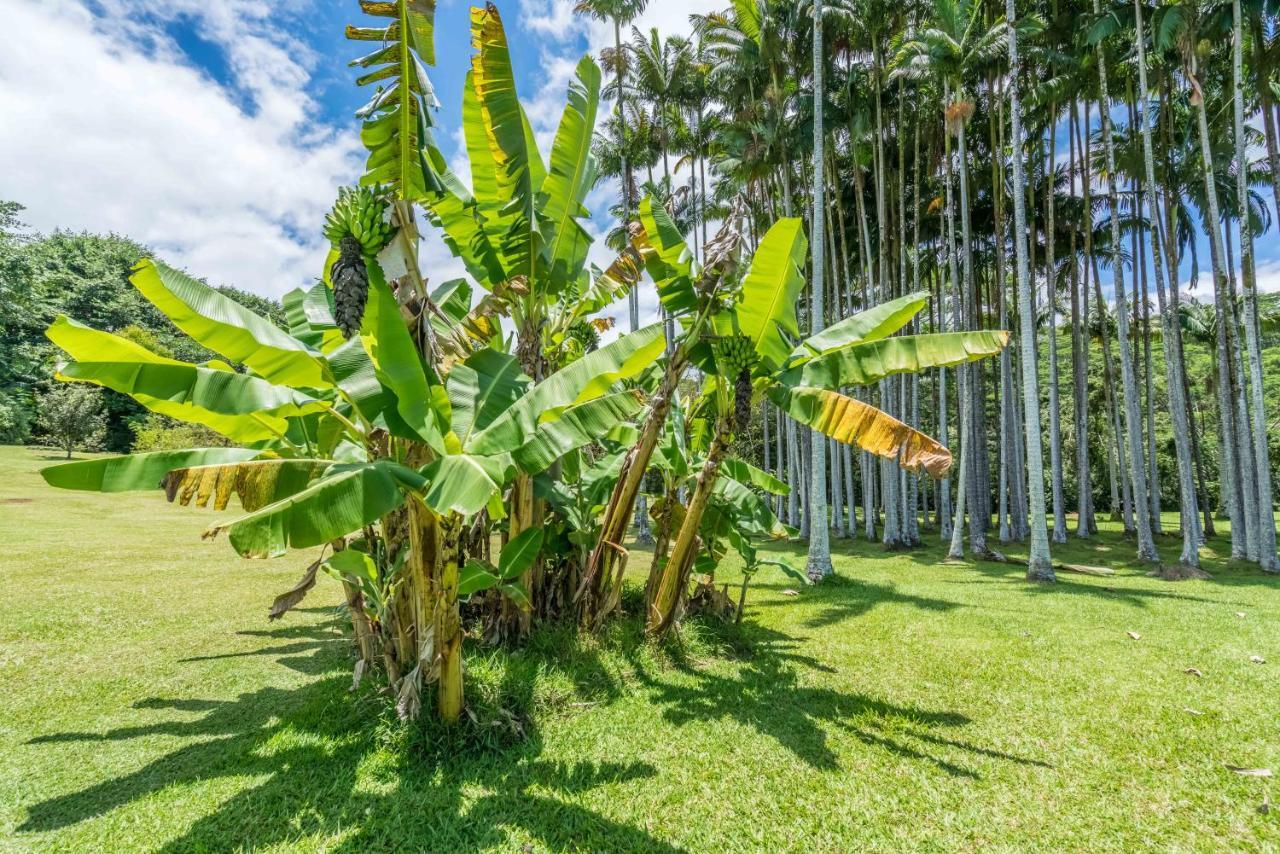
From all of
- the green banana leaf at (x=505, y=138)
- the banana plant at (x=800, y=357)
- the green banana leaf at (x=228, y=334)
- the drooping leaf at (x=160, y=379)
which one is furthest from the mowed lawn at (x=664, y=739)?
the green banana leaf at (x=505, y=138)

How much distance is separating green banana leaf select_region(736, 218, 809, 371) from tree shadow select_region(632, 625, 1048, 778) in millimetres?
2920

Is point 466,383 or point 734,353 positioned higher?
point 734,353

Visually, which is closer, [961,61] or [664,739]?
[664,739]

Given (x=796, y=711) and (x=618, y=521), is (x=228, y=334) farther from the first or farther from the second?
(x=796, y=711)

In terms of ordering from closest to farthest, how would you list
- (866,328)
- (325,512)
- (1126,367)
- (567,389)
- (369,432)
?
(325,512), (369,432), (567,389), (866,328), (1126,367)

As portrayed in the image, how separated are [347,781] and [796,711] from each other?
331 centimetres

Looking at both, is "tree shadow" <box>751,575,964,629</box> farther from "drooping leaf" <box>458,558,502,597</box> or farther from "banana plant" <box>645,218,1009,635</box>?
"drooping leaf" <box>458,558,502,597</box>

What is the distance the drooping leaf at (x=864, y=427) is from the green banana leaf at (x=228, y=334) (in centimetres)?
359

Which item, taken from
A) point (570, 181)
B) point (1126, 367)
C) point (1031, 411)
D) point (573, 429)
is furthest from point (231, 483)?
point (1126, 367)

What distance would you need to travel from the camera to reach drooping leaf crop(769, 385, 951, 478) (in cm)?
427

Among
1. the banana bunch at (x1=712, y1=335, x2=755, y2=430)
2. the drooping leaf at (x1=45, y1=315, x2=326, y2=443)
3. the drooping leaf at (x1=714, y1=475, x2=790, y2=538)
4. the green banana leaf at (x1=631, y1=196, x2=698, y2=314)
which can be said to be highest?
the green banana leaf at (x1=631, y1=196, x2=698, y2=314)

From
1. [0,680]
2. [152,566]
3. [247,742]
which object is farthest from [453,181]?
[152,566]

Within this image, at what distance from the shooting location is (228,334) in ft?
10.3

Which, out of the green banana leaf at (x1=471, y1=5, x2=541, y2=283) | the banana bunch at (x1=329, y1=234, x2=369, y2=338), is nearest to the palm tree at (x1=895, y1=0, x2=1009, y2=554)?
the green banana leaf at (x1=471, y1=5, x2=541, y2=283)
